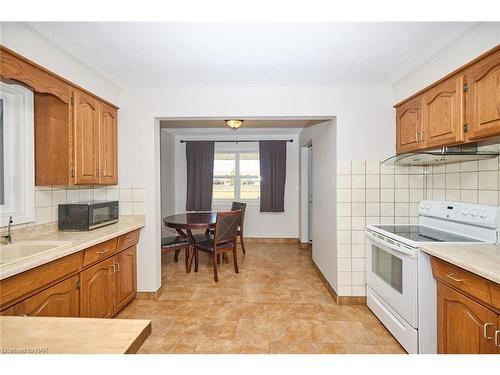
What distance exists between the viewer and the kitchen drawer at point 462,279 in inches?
47.3

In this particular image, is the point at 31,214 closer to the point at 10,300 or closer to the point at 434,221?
the point at 10,300

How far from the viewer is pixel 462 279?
1.33m

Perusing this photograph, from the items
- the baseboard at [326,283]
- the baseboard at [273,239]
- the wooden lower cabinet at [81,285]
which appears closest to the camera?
the wooden lower cabinet at [81,285]

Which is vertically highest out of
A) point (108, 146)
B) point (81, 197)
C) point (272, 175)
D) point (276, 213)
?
point (108, 146)

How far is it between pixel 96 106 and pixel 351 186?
261cm

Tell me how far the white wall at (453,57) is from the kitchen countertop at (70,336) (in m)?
2.27

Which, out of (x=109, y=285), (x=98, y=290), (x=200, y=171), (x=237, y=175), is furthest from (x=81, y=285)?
(x=237, y=175)

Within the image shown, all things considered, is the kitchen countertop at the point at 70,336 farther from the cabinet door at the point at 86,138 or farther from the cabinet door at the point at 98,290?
the cabinet door at the point at 86,138

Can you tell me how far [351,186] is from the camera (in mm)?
2506

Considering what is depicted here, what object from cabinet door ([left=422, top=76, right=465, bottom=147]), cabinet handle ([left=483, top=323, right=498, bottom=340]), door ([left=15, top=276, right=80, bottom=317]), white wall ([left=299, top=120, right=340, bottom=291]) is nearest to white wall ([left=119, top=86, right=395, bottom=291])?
white wall ([left=299, top=120, right=340, bottom=291])

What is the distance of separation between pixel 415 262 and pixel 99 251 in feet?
7.80

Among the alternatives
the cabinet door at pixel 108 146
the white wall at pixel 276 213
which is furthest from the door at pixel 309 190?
the cabinet door at pixel 108 146

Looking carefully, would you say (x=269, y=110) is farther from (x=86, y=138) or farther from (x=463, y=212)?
(x=463, y=212)

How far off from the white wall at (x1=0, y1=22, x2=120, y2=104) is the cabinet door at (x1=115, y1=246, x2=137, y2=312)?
5.12 ft
